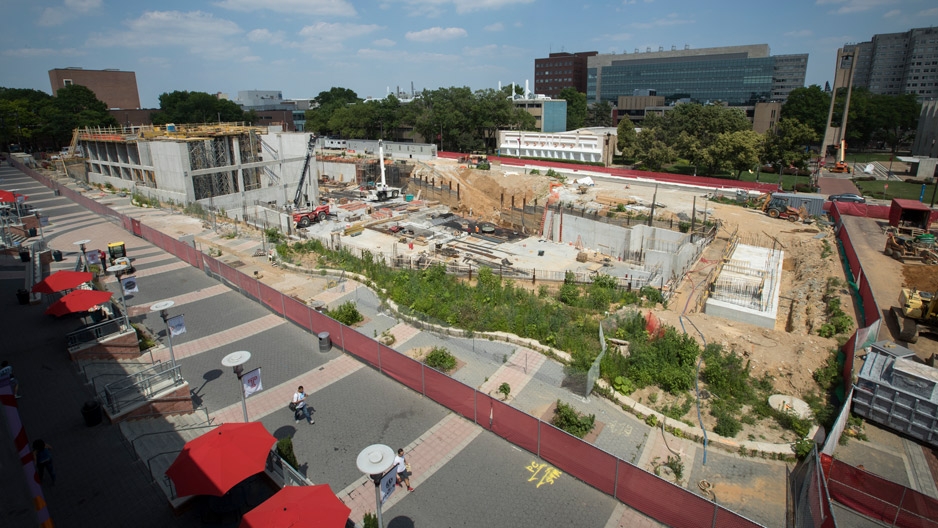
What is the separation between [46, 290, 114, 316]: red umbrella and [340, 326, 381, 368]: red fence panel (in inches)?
321

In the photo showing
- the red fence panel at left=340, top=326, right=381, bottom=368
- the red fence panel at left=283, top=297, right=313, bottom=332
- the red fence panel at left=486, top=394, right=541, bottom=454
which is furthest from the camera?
the red fence panel at left=283, top=297, right=313, bottom=332

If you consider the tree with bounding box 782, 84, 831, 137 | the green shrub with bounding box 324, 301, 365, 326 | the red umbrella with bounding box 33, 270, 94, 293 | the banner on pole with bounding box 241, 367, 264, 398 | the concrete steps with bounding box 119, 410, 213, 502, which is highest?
the tree with bounding box 782, 84, 831, 137

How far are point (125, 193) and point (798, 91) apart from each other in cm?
10070

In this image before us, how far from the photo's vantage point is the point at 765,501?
12227mm

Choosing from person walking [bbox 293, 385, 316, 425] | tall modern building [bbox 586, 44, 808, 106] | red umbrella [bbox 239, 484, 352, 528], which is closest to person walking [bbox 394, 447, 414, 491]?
red umbrella [bbox 239, 484, 352, 528]

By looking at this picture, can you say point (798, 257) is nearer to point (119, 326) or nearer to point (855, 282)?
point (855, 282)

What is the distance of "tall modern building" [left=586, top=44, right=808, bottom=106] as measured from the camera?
129 m

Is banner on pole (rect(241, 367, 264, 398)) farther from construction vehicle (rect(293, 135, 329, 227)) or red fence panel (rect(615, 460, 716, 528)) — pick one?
construction vehicle (rect(293, 135, 329, 227))

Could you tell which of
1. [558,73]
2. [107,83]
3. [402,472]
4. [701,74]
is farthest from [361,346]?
[558,73]

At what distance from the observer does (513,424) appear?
13648 mm

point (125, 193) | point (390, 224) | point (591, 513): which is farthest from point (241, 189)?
point (591, 513)

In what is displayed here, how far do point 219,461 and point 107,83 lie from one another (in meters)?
140

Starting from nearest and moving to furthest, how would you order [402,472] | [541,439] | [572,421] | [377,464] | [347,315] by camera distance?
[377,464], [402,472], [541,439], [572,421], [347,315]

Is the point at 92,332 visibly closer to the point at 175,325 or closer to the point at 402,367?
the point at 175,325
